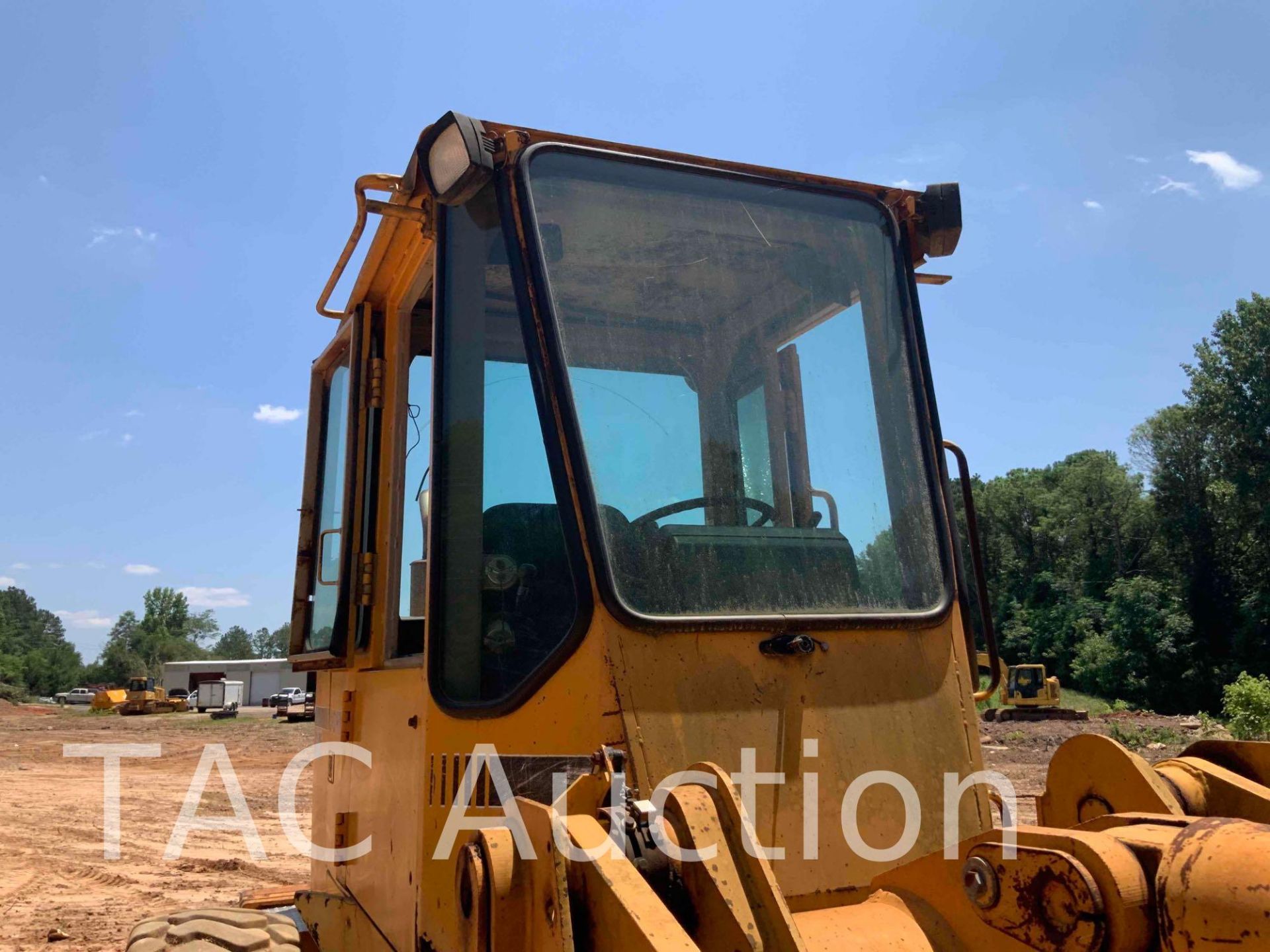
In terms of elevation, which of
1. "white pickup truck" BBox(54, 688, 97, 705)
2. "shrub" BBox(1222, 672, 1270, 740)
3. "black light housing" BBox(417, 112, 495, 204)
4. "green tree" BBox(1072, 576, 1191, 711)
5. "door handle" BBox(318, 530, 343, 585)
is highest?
"white pickup truck" BBox(54, 688, 97, 705)

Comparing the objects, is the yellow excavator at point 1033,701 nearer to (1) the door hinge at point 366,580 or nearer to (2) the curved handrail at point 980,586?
(2) the curved handrail at point 980,586

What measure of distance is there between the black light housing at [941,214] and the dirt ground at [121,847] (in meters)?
3.21

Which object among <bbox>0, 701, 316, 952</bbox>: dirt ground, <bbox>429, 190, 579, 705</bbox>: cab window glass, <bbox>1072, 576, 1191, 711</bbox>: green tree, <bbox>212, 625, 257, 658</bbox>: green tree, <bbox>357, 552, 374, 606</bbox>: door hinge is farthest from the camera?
<bbox>212, 625, 257, 658</bbox>: green tree

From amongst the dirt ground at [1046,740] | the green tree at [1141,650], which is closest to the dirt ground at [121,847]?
the dirt ground at [1046,740]

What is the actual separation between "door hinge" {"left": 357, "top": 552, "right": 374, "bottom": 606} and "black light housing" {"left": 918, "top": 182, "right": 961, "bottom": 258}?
184 cm

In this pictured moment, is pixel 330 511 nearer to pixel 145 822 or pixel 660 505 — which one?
pixel 660 505

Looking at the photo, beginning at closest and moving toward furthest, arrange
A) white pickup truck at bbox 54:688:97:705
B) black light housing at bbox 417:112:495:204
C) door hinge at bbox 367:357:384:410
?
black light housing at bbox 417:112:495:204, door hinge at bbox 367:357:384:410, white pickup truck at bbox 54:688:97:705

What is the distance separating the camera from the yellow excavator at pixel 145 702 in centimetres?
4753

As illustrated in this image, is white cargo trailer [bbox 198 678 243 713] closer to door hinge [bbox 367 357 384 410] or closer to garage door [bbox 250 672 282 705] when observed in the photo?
garage door [bbox 250 672 282 705]

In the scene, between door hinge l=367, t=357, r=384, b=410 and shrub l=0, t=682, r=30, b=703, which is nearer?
door hinge l=367, t=357, r=384, b=410

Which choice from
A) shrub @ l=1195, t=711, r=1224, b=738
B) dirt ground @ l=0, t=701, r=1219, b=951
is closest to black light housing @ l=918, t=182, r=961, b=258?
dirt ground @ l=0, t=701, r=1219, b=951

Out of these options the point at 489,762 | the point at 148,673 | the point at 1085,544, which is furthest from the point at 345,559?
the point at 148,673

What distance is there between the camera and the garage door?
66.0 meters

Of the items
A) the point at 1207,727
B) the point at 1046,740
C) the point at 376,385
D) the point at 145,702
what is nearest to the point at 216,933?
the point at 376,385
